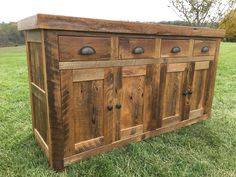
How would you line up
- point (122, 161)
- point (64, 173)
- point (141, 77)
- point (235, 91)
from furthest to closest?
point (235, 91)
point (141, 77)
point (122, 161)
point (64, 173)

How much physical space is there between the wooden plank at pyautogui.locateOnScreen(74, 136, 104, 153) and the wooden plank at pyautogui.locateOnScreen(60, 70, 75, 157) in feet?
0.13

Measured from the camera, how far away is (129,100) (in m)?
1.83

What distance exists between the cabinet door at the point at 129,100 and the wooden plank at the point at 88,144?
0.53 ft

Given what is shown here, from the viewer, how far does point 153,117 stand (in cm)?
204

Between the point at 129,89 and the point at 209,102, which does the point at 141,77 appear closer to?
the point at 129,89

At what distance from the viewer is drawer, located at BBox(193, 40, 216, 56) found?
2.18m

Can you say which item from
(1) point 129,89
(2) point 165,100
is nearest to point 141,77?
(1) point 129,89

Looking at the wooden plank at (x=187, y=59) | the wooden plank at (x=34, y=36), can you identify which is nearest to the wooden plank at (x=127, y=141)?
the wooden plank at (x=187, y=59)

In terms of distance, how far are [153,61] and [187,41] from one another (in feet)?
1.48

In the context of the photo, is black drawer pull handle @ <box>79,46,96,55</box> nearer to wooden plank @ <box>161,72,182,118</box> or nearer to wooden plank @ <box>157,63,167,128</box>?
wooden plank @ <box>157,63,167,128</box>

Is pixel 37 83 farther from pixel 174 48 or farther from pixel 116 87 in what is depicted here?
pixel 174 48

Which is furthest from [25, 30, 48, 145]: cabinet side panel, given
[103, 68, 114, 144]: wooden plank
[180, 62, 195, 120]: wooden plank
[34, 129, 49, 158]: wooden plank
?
[180, 62, 195, 120]: wooden plank

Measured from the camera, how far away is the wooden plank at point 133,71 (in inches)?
68.1

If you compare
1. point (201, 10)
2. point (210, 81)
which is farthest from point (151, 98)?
point (201, 10)
